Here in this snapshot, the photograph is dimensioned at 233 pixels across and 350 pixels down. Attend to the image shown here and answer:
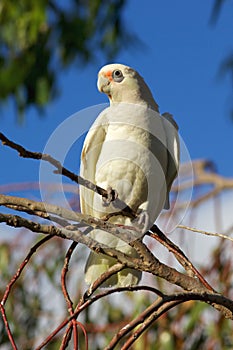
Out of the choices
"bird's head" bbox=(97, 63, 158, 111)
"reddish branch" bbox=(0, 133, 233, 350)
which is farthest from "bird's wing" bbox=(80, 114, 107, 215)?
"reddish branch" bbox=(0, 133, 233, 350)

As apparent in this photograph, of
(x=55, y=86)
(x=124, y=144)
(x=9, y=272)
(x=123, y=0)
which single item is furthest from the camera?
(x=55, y=86)

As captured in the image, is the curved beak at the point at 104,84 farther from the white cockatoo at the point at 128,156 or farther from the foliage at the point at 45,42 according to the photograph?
the foliage at the point at 45,42

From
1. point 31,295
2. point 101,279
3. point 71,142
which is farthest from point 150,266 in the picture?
point 31,295

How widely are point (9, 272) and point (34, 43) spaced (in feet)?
4.93

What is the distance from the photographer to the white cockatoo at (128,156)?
191 centimetres

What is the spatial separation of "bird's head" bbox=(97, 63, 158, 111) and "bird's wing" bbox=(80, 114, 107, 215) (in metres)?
0.11

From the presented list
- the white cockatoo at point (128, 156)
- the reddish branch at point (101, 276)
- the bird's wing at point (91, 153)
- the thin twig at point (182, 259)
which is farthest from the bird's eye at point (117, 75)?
the reddish branch at point (101, 276)

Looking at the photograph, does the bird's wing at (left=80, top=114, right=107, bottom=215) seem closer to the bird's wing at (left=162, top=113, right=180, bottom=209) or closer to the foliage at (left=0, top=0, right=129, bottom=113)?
the bird's wing at (left=162, top=113, right=180, bottom=209)

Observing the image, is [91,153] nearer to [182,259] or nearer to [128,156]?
[128,156]

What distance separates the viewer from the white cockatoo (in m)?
1.91

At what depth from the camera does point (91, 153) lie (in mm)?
2000

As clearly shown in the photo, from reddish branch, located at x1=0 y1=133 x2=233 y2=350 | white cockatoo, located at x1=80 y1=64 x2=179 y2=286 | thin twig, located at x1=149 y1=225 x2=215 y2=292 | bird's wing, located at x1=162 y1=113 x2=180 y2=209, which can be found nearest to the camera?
reddish branch, located at x1=0 y1=133 x2=233 y2=350

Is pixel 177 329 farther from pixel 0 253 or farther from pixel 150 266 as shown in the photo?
pixel 150 266

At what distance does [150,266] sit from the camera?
3.85ft
